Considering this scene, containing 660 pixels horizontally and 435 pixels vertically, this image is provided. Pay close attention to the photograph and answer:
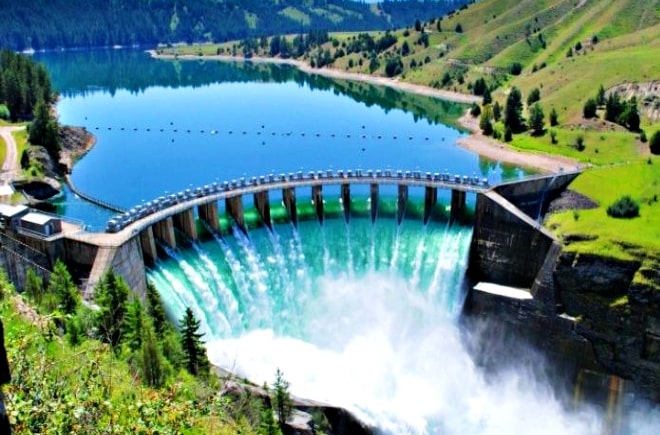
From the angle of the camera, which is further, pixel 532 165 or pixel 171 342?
pixel 532 165

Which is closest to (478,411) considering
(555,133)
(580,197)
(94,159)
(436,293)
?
(436,293)

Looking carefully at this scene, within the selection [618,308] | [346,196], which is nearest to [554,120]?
[346,196]

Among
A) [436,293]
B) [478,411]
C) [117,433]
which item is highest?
[117,433]

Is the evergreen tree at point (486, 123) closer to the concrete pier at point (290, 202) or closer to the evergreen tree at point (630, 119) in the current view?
the evergreen tree at point (630, 119)

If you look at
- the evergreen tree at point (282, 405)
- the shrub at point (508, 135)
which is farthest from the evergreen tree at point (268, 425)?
the shrub at point (508, 135)

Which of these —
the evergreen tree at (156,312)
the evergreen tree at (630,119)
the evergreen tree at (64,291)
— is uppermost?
the evergreen tree at (630,119)

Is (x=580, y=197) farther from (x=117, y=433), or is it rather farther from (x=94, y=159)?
(x=94, y=159)

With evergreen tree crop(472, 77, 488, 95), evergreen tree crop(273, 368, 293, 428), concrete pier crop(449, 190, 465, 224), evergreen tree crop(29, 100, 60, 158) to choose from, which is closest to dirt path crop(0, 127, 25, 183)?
evergreen tree crop(29, 100, 60, 158)
